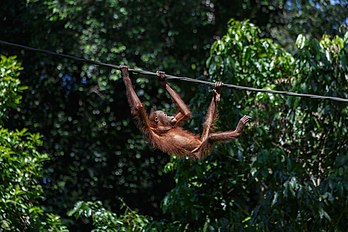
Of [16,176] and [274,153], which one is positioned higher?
[274,153]

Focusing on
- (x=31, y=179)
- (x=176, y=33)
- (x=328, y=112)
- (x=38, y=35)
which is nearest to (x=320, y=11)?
(x=176, y=33)

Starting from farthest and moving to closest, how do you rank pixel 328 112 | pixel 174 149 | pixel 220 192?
1. pixel 220 192
2. pixel 328 112
3. pixel 174 149

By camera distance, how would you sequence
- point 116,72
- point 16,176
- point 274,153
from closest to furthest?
point 274,153 < point 16,176 < point 116,72

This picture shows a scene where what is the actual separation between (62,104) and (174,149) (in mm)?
5592

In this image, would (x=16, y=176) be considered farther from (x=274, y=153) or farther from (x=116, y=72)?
(x=116, y=72)

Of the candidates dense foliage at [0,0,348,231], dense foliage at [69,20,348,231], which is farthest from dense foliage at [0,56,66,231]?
dense foliage at [69,20,348,231]

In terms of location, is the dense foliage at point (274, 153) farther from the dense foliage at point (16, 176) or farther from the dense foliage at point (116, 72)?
the dense foliage at point (16, 176)

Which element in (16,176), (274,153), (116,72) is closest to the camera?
(274,153)

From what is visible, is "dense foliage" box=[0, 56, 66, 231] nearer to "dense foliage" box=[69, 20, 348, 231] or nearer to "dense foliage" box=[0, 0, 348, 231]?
"dense foliage" box=[0, 0, 348, 231]

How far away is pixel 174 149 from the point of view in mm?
5750

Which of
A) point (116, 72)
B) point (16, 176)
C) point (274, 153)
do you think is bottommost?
point (16, 176)

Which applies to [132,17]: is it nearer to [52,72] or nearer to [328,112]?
[52,72]

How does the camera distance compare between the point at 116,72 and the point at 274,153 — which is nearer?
the point at 274,153

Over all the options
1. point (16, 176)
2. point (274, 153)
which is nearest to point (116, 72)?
point (16, 176)
